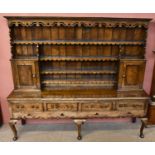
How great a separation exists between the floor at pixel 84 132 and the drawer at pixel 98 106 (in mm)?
538

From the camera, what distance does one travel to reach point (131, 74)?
2738 millimetres

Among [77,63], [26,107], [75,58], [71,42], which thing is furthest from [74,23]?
[26,107]

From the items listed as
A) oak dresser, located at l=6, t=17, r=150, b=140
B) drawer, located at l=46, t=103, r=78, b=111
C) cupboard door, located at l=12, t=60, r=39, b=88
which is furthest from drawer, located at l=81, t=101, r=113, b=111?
cupboard door, located at l=12, t=60, r=39, b=88

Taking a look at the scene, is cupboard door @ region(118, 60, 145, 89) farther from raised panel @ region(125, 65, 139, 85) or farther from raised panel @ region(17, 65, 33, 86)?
raised panel @ region(17, 65, 33, 86)

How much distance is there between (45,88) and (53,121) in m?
0.72

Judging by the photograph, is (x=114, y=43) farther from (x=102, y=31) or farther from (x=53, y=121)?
(x=53, y=121)

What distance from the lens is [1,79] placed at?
2936 millimetres

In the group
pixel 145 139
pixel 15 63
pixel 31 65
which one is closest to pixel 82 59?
pixel 31 65

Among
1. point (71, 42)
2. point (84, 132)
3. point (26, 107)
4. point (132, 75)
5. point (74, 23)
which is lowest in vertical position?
point (84, 132)

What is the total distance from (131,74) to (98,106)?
70 centimetres

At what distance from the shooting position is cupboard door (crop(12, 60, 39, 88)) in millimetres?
2621

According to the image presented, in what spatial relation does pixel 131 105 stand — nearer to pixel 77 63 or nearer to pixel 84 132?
pixel 84 132

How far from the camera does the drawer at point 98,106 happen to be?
262cm

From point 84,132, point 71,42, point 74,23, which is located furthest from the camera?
point 84,132
